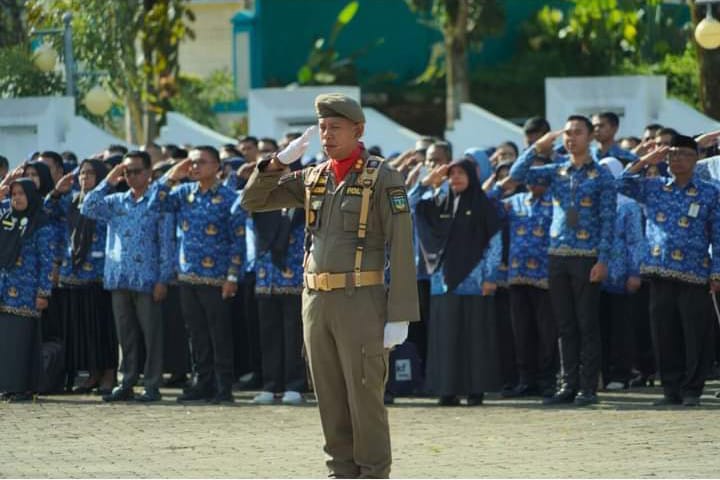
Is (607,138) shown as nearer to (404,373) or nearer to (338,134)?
(404,373)

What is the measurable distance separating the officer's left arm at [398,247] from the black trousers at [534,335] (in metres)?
6.05

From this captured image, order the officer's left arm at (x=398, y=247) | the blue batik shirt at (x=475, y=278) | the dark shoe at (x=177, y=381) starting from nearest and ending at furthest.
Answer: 1. the officer's left arm at (x=398, y=247)
2. the blue batik shirt at (x=475, y=278)
3. the dark shoe at (x=177, y=381)

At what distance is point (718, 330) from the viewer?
15.2 meters

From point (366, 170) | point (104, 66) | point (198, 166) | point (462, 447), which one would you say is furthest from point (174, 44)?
point (366, 170)

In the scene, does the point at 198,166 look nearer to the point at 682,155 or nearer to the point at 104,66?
the point at 682,155

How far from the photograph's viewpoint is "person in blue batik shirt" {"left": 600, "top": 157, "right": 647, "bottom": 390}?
15.2 metres

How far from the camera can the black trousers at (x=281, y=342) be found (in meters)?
15.0

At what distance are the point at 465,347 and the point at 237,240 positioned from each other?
222cm

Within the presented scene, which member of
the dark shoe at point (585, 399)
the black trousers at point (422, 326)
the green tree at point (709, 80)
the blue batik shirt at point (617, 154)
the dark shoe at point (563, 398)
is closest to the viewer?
the dark shoe at point (585, 399)

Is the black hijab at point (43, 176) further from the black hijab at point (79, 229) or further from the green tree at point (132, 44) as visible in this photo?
the green tree at point (132, 44)

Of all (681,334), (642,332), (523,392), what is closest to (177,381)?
(523,392)

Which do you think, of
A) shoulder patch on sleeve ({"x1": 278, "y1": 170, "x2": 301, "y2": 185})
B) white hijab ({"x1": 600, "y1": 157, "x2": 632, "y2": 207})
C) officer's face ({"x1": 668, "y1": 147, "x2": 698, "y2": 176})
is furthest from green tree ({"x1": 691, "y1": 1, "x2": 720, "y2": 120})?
shoulder patch on sleeve ({"x1": 278, "y1": 170, "x2": 301, "y2": 185})

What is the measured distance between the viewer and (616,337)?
51.8ft

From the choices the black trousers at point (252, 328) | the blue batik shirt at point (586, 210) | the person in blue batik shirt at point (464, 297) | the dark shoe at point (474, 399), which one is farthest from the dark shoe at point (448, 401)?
the black trousers at point (252, 328)
